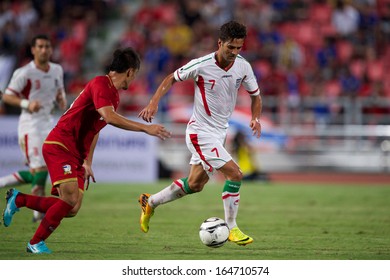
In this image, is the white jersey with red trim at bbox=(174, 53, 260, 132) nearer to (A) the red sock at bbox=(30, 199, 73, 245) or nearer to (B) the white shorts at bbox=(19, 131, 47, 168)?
(A) the red sock at bbox=(30, 199, 73, 245)

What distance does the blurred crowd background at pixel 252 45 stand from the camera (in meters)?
22.2

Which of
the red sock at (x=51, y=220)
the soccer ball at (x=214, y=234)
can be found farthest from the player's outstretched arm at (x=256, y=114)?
the red sock at (x=51, y=220)

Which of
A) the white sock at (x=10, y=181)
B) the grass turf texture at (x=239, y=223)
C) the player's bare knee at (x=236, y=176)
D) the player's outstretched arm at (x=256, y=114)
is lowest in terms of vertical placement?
the grass turf texture at (x=239, y=223)

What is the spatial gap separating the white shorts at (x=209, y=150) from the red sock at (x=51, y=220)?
1858 mm

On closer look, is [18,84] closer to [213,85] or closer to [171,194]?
[171,194]

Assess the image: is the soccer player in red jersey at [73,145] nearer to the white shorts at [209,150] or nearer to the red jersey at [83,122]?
the red jersey at [83,122]

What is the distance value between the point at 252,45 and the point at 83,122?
52.5 feet

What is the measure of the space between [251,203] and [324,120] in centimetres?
755

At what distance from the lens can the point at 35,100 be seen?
1173 centimetres

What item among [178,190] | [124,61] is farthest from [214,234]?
[124,61]

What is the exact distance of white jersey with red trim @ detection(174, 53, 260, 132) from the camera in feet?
31.3

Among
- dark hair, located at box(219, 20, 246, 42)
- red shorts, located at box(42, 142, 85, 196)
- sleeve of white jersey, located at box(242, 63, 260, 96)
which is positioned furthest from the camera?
sleeve of white jersey, located at box(242, 63, 260, 96)

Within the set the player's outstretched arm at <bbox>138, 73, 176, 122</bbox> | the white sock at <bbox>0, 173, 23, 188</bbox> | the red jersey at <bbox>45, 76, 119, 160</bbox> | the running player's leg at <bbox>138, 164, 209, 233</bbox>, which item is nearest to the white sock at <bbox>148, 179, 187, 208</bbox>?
the running player's leg at <bbox>138, 164, 209, 233</bbox>

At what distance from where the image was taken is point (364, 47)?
79.6 feet
